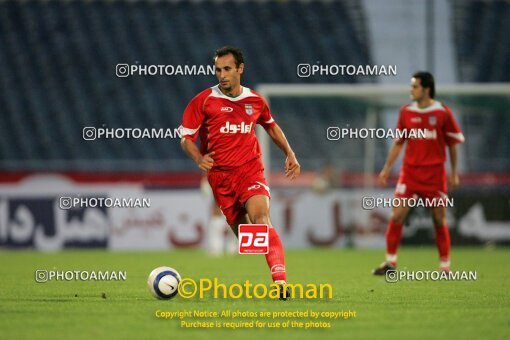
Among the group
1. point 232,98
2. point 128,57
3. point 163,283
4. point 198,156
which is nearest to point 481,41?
point 128,57

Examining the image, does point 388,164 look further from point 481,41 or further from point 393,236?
point 481,41

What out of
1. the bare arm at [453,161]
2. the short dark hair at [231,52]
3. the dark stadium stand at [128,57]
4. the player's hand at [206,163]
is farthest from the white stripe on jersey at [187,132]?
the dark stadium stand at [128,57]

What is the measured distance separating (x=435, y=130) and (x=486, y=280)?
1.58 m

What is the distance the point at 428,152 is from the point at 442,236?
868 millimetres

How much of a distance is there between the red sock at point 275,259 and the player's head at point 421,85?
3.29 metres

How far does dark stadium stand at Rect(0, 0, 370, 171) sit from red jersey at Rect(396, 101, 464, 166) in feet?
32.1

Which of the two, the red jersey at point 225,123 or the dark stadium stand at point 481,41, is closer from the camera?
the red jersey at point 225,123

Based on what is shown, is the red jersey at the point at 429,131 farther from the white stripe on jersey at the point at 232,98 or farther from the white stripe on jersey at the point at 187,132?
the white stripe on jersey at the point at 187,132

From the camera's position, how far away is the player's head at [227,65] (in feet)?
23.5

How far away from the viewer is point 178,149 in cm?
2033

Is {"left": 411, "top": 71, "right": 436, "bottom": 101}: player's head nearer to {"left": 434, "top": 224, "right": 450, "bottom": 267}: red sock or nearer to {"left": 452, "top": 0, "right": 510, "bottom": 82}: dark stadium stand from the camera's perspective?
{"left": 434, "top": 224, "right": 450, "bottom": 267}: red sock

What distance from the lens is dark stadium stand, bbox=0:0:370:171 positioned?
20312 mm

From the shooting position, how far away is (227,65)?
718 cm

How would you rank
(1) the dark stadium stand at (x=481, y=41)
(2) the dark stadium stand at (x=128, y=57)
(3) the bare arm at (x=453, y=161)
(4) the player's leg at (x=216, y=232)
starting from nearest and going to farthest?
(3) the bare arm at (x=453, y=161)
(4) the player's leg at (x=216, y=232)
(2) the dark stadium stand at (x=128, y=57)
(1) the dark stadium stand at (x=481, y=41)
